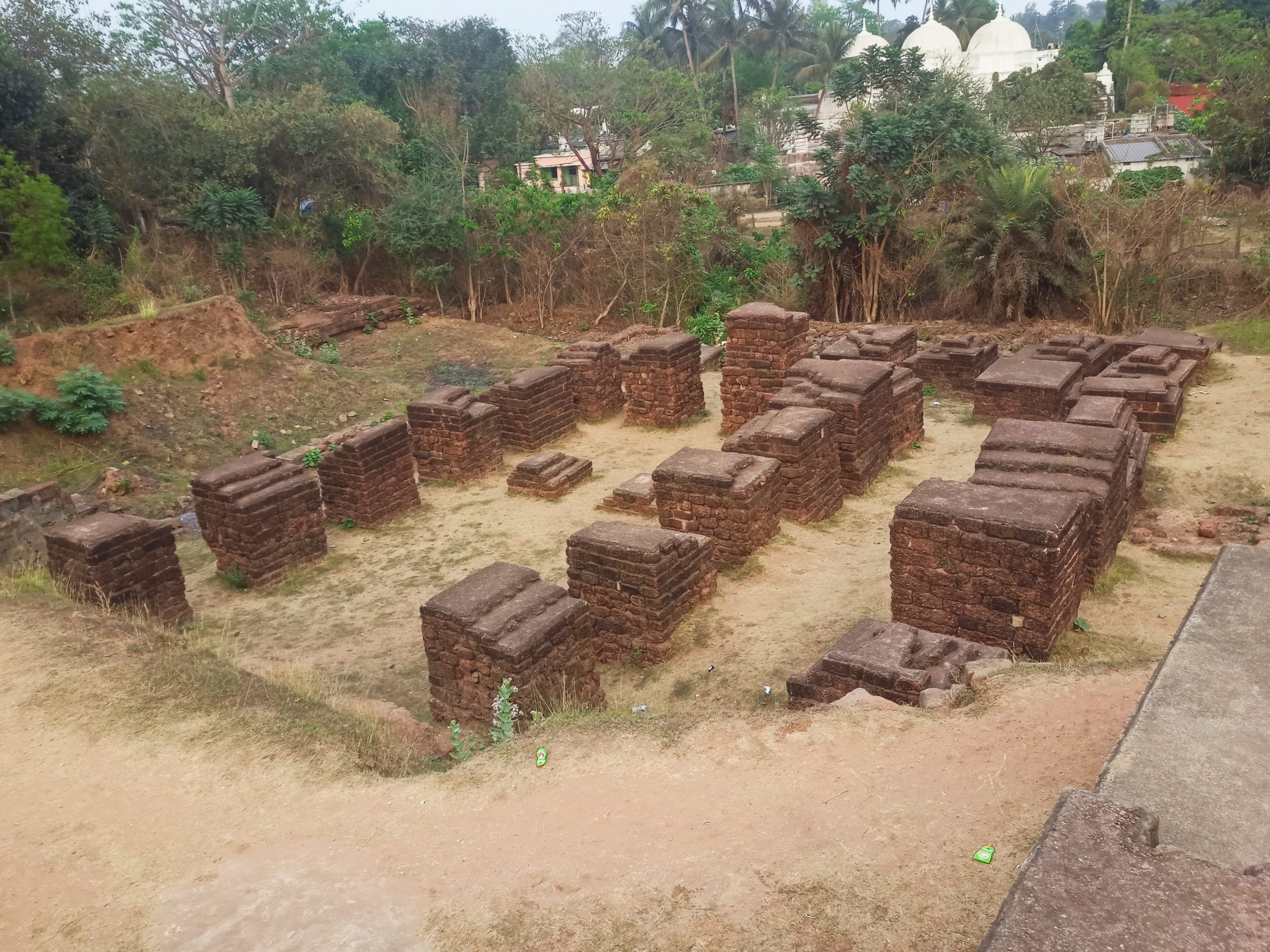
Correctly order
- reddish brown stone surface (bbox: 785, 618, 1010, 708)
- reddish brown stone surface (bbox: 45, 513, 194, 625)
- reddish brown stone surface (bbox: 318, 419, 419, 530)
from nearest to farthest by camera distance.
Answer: reddish brown stone surface (bbox: 785, 618, 1010, 708) < reddish brown stone surface (bbox: 45, 513, 194, 625) < reddish brown stone surface (bbox: 318, 419, 419, 530)

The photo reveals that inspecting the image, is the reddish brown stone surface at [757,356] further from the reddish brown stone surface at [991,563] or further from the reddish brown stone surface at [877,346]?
the reddish brown stone surface at [991,563]

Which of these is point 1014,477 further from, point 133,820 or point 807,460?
point 133,820

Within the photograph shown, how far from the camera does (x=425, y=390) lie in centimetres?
1336

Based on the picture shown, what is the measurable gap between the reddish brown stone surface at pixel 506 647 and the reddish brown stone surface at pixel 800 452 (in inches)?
101

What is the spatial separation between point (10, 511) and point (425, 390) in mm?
6216

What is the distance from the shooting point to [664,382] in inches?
407

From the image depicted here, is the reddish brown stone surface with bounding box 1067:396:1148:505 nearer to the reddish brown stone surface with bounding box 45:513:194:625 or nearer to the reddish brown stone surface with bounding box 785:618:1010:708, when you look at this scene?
the reddish brown stone surface with bounding box 785:618:1010:708

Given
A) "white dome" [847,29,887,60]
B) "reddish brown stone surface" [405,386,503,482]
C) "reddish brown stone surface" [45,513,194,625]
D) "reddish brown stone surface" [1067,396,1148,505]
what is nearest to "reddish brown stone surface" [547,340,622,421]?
"reddish brown stone surface" [405,386,503,482]

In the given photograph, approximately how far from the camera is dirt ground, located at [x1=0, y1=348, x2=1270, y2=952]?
2756 millimetres

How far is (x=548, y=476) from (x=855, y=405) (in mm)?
3071

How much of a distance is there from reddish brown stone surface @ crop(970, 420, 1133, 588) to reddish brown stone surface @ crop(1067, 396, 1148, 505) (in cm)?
36

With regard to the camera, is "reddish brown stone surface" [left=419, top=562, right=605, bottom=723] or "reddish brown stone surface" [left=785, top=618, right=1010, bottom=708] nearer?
"reddish brown stone surface" [left=785, top=618, right=1010, bottom=708]

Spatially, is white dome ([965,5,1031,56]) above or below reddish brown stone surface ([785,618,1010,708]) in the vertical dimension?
above

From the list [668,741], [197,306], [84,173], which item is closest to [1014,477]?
[668,741]
